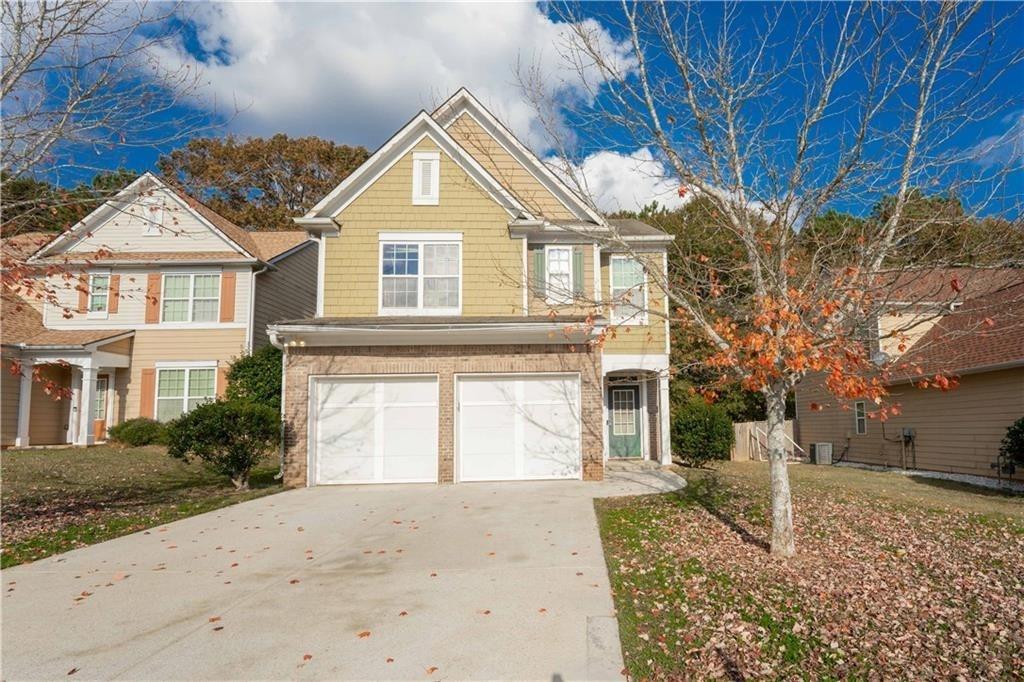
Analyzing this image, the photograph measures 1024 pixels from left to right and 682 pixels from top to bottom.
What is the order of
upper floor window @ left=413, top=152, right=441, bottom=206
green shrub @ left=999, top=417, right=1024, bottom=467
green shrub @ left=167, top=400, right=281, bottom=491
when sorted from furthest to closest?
upper floor window @ left=413, top=152, right=441, bottom=206, green shrub @ left=999, top=417, right=1024, bottom=467, green shrub @ left=167, top=400, right=281, bottom=491

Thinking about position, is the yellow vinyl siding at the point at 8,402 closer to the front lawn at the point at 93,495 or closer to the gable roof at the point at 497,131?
the front lawn at the point at 93,495

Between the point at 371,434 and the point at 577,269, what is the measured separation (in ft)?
20.2

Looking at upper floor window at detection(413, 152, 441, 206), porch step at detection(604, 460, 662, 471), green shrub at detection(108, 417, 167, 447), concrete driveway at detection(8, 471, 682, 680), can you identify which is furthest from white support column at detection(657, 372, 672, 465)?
green shrub at detection(108, 417, 167, 447)

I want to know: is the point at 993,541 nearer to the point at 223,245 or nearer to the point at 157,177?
the point at 157,177

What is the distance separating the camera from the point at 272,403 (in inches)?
736

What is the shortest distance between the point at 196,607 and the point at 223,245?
17.3 meters

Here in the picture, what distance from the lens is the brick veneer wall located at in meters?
12.4

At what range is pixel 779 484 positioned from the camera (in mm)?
6875

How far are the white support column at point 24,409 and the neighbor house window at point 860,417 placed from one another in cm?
2589

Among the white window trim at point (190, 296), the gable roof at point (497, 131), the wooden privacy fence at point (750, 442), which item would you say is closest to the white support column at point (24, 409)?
the white window trim at point (190, 296)

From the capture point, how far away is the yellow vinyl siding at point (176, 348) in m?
19.9

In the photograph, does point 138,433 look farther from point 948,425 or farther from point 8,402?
point 948,425

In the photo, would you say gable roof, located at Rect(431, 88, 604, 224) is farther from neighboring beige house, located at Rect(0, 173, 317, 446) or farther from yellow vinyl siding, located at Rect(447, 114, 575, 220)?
neighboring beige house, located at Rect(0, 173, 317, 446)

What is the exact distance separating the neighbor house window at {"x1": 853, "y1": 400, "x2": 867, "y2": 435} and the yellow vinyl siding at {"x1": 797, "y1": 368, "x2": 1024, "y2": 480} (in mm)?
157
